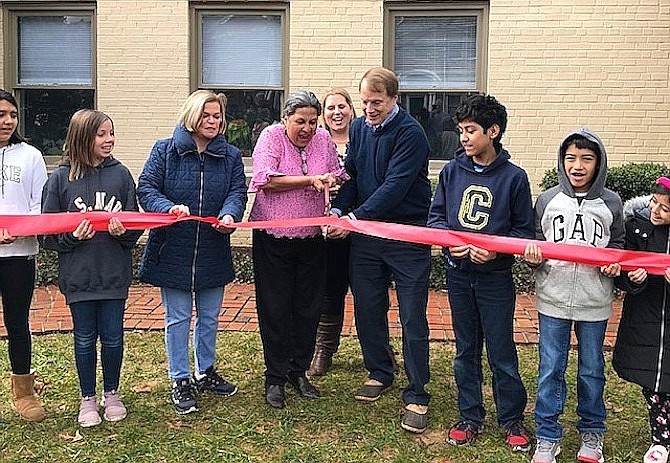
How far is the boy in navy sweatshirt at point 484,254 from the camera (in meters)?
4.15

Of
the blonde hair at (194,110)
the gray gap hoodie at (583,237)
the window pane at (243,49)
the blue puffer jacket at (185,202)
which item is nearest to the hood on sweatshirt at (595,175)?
the gray gap hoodie at (583,237)

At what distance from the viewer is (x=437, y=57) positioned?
30.5 feet

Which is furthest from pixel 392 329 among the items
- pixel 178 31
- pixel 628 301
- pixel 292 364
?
pixel 178 31

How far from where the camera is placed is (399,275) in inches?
186

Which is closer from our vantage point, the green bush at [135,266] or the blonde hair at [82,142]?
the blonde hair at [82,142]

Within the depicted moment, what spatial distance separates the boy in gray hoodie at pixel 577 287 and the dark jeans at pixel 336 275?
1.53 metres

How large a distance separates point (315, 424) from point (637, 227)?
2218mm

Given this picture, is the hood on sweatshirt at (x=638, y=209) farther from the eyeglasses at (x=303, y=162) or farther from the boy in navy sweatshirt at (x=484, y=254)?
the eyeglasses at (x=303, y=162)

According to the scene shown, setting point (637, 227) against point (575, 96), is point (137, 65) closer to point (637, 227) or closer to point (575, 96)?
point (575, 96)

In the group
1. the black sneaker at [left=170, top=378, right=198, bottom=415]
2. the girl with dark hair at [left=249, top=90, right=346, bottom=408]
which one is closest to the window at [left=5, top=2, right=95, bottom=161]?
the girl with dark hair at [left=249, top=90, right=346, bottom=408]

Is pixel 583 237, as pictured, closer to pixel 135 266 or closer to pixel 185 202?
pixel 185 202

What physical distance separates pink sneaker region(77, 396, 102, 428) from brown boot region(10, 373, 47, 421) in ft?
0.87

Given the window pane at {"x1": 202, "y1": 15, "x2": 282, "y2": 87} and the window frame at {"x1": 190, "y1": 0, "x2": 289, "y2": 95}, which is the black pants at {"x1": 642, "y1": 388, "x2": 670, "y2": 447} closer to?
the window frame at {"x1": 190, "y1": 0, "x2": 289, "y2": 95}

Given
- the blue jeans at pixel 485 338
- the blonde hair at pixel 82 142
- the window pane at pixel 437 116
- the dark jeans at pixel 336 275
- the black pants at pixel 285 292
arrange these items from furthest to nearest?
the window pane at pixel 437 116 < the dark jeans at pixel 336 275 < the black pants at pixel 285 292 < the blonde hair at pixel 82 142 < the blue jeans at pixel 485 338
